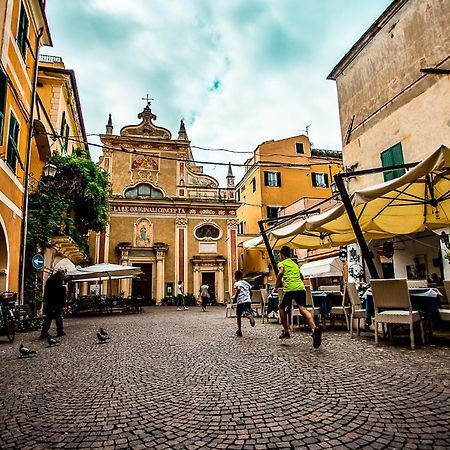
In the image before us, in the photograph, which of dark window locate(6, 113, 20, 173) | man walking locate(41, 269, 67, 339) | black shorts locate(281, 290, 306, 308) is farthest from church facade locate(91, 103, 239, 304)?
black shorts locate(281, 290, 306, 308)

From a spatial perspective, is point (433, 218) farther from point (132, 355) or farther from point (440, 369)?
point (132, 355)

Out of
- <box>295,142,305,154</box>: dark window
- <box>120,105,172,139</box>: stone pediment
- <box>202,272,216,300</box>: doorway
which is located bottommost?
<box>202,272,216,300</box>: doorway

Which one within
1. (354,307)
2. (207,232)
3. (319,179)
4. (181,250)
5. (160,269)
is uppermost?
(319,179)

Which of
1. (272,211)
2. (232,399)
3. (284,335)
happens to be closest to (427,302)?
(284,335)

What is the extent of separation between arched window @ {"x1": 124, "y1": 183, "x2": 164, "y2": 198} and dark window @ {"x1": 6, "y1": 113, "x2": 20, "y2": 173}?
17.0 m

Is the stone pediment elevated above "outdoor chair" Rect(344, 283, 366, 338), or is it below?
above

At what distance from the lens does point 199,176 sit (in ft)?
93.5

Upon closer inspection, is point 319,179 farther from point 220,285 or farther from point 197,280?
point 197,280

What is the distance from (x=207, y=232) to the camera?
26.9 metres

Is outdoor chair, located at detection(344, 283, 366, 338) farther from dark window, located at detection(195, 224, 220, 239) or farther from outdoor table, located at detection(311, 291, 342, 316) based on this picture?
dark window, located at detection(195, 224, 220, 239)

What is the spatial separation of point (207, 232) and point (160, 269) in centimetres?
460

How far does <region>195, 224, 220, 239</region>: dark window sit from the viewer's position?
26812 millimetres

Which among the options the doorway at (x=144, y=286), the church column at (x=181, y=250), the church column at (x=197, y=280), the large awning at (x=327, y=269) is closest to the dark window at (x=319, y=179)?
the church column at (x=181, y=250)

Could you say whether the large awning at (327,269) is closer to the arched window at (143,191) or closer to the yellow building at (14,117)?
the yellow building at (14,117)
